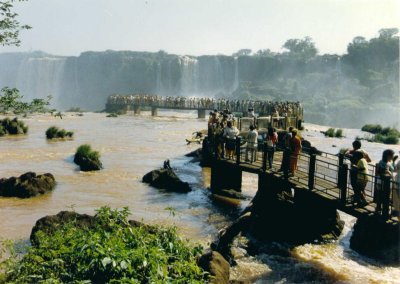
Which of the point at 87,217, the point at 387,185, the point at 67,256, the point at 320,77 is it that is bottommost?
the point at 87,217

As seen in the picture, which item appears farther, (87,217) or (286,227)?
(286,227)

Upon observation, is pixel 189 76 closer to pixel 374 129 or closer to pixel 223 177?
pixel 374 129

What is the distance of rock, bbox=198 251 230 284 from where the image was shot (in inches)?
332

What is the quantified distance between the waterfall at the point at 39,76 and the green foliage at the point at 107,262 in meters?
121

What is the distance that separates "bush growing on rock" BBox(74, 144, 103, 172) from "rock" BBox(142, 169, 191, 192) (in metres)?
3.98

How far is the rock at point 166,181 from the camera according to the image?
1875 centimetres

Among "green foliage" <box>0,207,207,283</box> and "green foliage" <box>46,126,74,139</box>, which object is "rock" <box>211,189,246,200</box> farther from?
"green foliage" <box>46,126,74,139</box>

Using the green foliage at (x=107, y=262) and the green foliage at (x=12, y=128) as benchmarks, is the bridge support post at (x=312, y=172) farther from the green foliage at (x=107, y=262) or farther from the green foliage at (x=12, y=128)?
the green foliage at (x=12, y=128)

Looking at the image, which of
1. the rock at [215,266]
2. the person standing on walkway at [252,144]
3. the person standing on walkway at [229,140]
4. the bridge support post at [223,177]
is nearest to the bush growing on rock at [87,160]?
the bridge support post at [223,177]

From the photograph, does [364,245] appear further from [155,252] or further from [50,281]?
[50,281]

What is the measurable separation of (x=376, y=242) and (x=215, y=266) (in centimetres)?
518

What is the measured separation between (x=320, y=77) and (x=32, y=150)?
102704 mm

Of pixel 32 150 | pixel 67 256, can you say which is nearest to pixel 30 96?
pixel 32 150

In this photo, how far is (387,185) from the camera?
31.1ft
